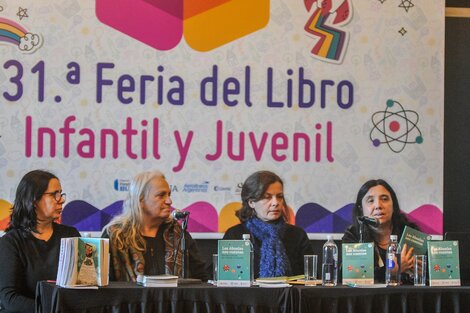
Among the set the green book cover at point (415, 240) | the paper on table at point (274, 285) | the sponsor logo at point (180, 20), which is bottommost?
the paper on table at point (274, 285)

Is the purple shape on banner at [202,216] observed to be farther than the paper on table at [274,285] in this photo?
Yes

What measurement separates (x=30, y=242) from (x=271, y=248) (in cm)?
144

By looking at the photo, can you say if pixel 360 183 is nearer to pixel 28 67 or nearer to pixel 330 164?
pixel 330 164

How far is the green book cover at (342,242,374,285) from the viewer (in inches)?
166

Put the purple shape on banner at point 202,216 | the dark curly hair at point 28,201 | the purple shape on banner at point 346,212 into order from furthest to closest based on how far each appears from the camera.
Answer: the purple shape on banner at point 346,212, the purple shape on banner at point 202,216, the dark curly hair at point 28,201

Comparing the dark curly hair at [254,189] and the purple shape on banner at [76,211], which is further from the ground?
the dark curly hair at [254,189]

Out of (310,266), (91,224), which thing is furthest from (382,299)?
(91,224)

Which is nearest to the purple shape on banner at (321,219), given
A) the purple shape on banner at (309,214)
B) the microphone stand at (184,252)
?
the purple shape on banner at (309,214)

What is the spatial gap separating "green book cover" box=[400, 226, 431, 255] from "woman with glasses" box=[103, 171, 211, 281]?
1.18m

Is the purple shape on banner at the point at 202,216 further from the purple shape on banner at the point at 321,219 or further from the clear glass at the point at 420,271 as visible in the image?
the clear glass at the point at 420,271

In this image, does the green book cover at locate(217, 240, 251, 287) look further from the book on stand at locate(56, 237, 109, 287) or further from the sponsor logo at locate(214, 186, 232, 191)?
the sponsor logo at locate(214, 186, 232, 191)

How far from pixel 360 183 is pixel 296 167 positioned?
0.45 m

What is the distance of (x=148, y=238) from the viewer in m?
4.86

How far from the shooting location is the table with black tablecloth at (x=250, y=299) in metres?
3.93
